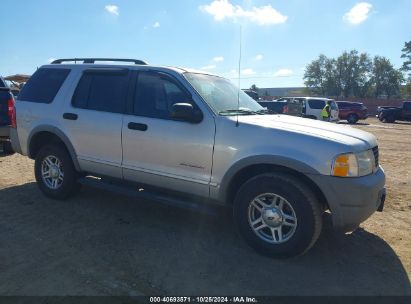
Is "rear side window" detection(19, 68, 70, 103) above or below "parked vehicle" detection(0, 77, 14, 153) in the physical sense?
above

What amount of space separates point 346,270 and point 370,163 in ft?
3.56

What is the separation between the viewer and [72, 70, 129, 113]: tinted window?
16.8ft

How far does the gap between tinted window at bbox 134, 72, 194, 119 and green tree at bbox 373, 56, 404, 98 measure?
94.5 metres

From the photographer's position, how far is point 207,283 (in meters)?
3.52

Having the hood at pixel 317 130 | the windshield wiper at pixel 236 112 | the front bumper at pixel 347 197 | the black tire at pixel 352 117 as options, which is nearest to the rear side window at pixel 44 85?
the windshield wiper at pixel 236 112

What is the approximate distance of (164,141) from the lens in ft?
15.1

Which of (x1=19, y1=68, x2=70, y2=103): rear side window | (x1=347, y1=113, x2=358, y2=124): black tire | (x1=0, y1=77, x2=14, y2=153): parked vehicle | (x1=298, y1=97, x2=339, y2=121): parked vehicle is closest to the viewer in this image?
(x1=19, y1=68, x2=70, y2=103): rear side window

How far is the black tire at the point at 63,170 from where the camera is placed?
564 cm

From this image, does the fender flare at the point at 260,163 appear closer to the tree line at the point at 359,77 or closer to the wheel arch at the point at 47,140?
the wheel arch at the point at 47,140

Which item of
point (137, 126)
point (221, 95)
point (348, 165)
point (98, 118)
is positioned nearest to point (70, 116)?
point (98, 118)

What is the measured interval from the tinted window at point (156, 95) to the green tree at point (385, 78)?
3721 inches

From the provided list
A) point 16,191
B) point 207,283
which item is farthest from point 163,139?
point 16,191

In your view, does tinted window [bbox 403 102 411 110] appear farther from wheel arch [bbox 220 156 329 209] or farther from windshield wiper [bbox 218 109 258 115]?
wheel arch [bbox 220 156 329 209]

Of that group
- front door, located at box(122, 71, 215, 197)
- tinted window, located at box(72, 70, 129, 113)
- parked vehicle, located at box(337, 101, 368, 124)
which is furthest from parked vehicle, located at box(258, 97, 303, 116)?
front door, located at box(122, 71, 215, 197)
